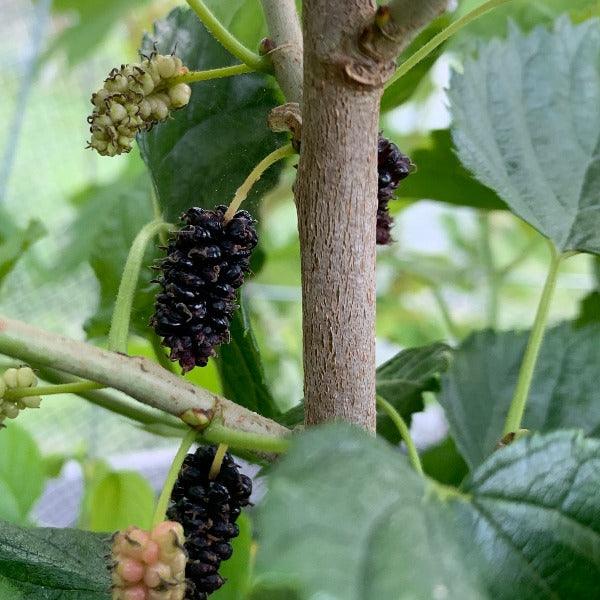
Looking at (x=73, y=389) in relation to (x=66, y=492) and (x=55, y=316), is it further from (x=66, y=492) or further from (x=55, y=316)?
(x=55, y=316)

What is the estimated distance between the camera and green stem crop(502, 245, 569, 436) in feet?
1.12

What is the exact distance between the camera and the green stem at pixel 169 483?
253 mm

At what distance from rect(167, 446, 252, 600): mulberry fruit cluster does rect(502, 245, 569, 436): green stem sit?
0.10 meters

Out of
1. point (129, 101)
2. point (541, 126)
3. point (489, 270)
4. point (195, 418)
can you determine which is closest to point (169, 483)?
point (195, 418)

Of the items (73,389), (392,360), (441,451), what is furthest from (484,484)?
(441,451)

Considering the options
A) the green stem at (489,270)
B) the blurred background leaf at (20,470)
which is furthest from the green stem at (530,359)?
the green stem at (489,270)

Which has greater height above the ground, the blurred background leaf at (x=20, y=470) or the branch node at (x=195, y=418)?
the branch node at (x=195, y=418)

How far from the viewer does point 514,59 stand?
1.58ft

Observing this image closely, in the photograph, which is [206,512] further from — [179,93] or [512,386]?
[512,386]

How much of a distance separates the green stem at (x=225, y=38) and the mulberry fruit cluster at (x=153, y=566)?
6.6 inches

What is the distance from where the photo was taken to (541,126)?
46 centimetres

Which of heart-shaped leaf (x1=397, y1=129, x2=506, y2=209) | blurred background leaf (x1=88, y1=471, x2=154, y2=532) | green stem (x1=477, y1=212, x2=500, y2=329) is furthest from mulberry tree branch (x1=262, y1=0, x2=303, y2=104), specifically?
green stem (x1=477, y1=212, x2=500, y2=329)

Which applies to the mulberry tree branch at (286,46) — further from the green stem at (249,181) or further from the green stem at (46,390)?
the green stem at (46,390)

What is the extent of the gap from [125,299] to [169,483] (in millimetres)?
68
